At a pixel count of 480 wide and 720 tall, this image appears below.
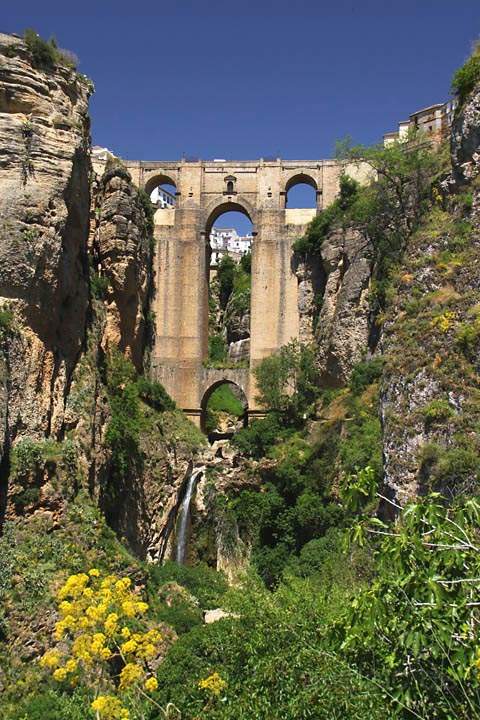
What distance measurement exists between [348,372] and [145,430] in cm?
1089

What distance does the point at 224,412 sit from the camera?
47.4m

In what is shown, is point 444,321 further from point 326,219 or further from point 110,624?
point 326,219

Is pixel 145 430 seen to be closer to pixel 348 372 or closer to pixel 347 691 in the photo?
pixel 348 372

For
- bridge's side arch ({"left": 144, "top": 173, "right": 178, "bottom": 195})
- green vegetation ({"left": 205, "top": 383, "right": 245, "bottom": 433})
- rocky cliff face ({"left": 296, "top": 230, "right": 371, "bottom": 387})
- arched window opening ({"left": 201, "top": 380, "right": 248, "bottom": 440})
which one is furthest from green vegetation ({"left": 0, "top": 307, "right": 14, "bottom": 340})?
green vegetation ({"left": 205, "top": 383, "right": 245, "bottom": 433})

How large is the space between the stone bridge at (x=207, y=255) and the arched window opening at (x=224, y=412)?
343 cm

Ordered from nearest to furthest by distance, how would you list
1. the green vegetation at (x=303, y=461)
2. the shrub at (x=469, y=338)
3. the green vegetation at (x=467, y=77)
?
the shrub at (x=469, y=338)
the green vegetation at (x=467, y=77)
the green vegetation at (x=303, y=461)

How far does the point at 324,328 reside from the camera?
3525 centimetres

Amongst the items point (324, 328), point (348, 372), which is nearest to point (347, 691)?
point (348, 372)

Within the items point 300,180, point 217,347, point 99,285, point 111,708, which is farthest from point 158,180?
point 111,708

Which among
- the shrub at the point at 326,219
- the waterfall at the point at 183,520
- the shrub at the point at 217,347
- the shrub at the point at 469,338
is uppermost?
the shrub at the point at 326,219

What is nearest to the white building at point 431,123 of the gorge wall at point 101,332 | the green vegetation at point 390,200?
the green vegetation at point 390,200

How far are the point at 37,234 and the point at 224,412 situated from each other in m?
31.2

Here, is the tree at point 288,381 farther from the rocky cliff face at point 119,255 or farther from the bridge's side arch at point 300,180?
the bridge's side arch at point 300,180

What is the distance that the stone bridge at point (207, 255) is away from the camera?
38562mm
